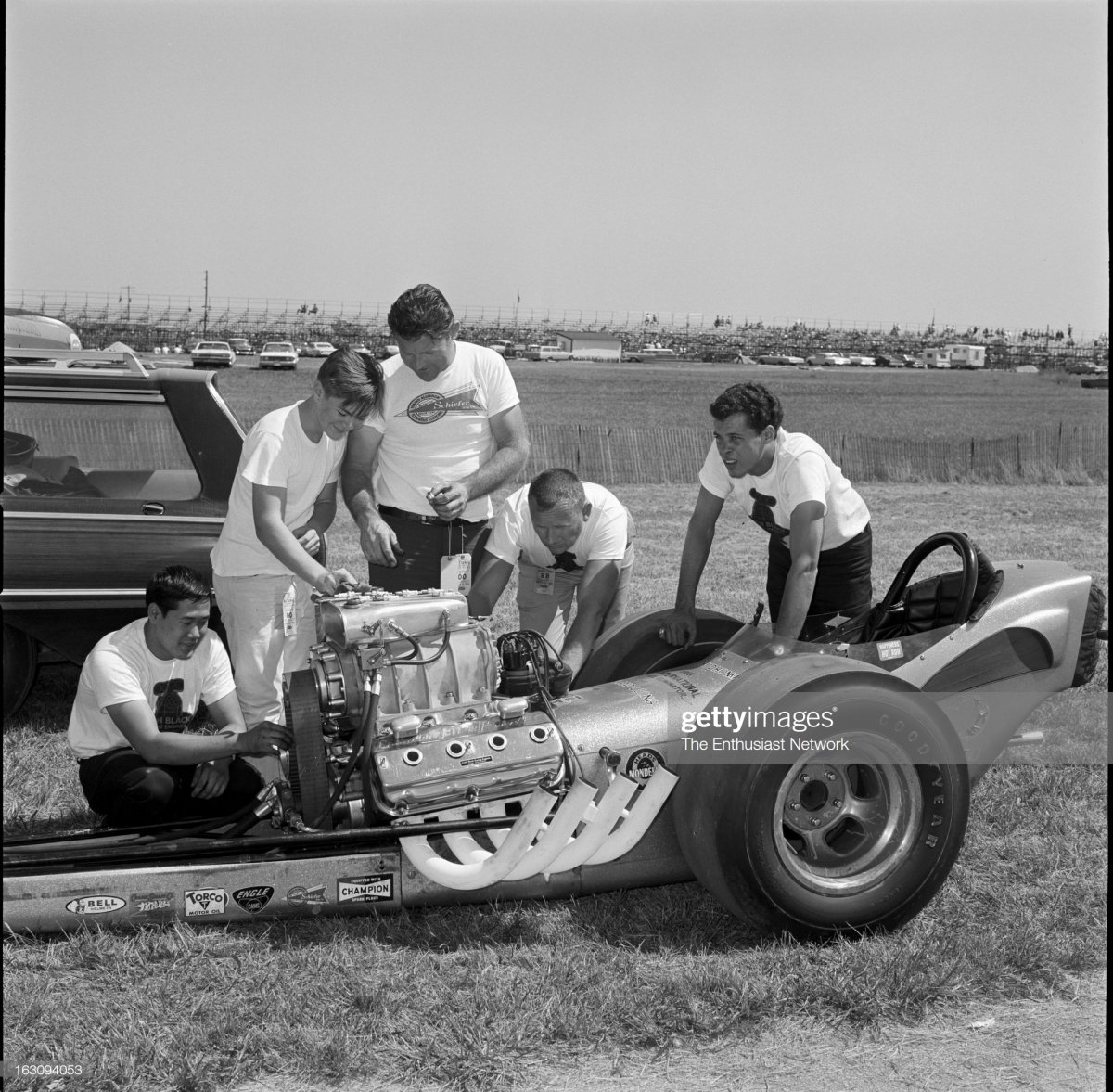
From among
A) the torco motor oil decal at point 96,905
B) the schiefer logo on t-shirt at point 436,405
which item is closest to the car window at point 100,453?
the schiefer logo on t-shirt at point 436,405

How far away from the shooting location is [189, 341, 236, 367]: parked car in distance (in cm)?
618

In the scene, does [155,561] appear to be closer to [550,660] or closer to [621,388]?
[550,660]

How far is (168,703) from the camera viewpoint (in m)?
4.24

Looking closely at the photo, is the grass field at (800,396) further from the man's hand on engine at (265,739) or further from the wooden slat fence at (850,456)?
the man's hand on engine at (265,739)

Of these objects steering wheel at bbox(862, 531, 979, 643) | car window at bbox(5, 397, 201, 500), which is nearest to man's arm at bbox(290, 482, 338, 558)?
car window at bbox(5, 397, 201, 500)

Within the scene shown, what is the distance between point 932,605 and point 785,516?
64 centimetres

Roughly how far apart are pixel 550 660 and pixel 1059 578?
5.94 feet

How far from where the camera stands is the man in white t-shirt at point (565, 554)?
4.72 meters

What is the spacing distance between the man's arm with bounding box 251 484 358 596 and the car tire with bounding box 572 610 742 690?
1045 mm

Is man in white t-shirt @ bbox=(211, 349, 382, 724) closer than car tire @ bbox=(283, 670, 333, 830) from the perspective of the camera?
No

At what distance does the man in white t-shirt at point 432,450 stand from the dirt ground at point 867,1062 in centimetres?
231

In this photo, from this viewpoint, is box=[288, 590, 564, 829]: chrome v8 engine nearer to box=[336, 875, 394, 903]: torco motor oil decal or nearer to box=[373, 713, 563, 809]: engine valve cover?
box=[373, 713, 563, 809]: engine valve cover

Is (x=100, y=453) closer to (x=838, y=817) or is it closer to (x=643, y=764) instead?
(x=643, y=764)

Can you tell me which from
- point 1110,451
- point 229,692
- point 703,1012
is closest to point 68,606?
point 229,692
